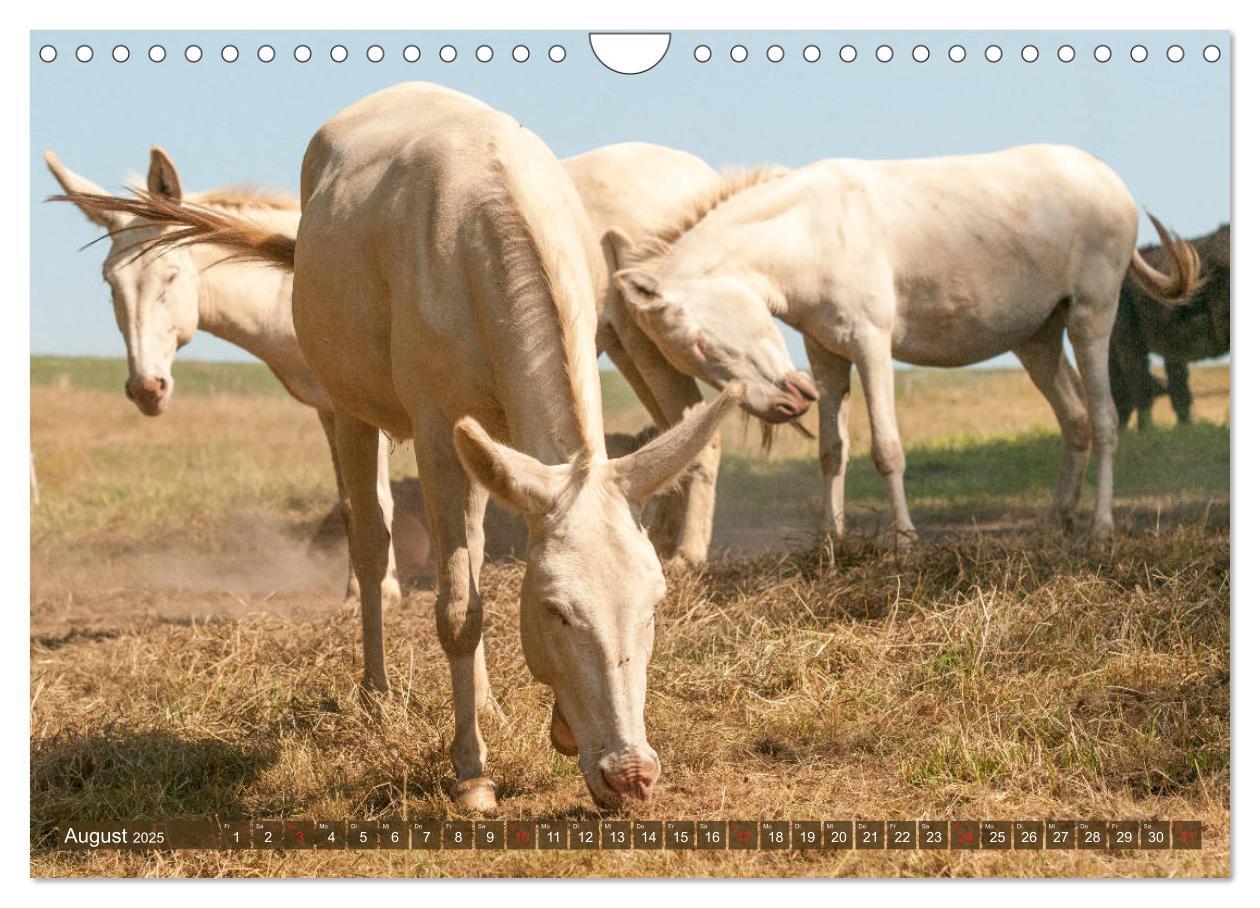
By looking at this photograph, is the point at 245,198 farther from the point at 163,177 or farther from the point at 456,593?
the point at 456,593

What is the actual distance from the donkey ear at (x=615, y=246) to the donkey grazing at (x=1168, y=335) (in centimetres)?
259

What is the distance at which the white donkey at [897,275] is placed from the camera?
7055mm

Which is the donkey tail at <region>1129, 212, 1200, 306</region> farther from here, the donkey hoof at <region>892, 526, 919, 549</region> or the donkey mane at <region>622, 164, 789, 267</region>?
the donkey mane at <region>622, 164, 789, 267</region>

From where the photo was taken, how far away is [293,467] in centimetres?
1114

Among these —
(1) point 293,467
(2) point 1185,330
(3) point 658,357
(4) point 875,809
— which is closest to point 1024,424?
(2) point 1185,330

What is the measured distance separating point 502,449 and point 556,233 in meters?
0.84

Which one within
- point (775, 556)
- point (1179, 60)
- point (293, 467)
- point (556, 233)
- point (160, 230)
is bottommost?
point (293, 467)

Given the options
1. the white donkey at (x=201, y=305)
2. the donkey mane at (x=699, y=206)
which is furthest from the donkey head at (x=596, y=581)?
the donkey mane at (x=699, y=206)

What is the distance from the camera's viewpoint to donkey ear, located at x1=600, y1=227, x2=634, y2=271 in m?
7.10

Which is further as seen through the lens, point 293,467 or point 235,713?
point 293,467

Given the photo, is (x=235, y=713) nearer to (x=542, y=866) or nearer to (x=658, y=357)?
(x=542, y=866)

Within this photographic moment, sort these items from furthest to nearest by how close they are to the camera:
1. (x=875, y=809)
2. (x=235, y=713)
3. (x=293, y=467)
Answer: (x=293, y=467)
(x=235, y=713)
(x=875, y=809)

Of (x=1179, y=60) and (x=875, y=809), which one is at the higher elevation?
(x=1179, y=60)

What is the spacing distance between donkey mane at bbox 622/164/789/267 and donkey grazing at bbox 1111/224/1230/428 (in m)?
2.15
